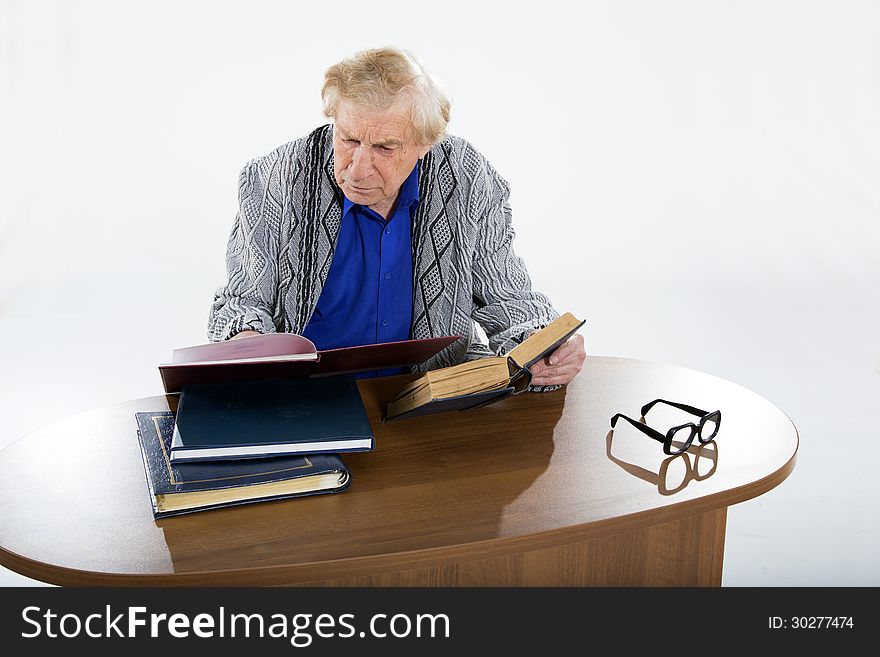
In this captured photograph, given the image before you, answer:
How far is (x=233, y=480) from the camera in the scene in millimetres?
1527

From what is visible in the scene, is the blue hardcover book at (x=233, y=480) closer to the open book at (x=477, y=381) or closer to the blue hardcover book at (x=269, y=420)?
the blue hardcover book at (x=269, y=420)

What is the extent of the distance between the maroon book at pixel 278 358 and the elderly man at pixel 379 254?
1.00 ft

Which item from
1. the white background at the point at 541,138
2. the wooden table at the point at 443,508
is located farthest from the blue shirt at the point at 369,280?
the white background at the point at 541,138

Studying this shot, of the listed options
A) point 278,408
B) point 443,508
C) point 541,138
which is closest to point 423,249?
point 278,408

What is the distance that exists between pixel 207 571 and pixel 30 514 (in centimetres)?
34

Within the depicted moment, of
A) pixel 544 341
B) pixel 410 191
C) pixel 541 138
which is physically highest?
pixel 541 138

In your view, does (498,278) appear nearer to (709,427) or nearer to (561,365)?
(561,365)

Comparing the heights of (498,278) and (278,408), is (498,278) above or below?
above

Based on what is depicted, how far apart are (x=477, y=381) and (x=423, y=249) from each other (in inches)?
25.4

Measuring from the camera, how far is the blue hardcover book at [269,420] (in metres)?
1.57

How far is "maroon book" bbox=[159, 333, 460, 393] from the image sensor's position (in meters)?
1.72

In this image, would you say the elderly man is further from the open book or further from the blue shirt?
the open book

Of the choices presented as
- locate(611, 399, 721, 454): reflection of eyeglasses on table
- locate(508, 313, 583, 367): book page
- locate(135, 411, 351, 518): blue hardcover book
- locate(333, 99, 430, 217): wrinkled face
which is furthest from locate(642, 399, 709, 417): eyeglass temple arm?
locate(333, 99, 430, 217): wrinkled face
